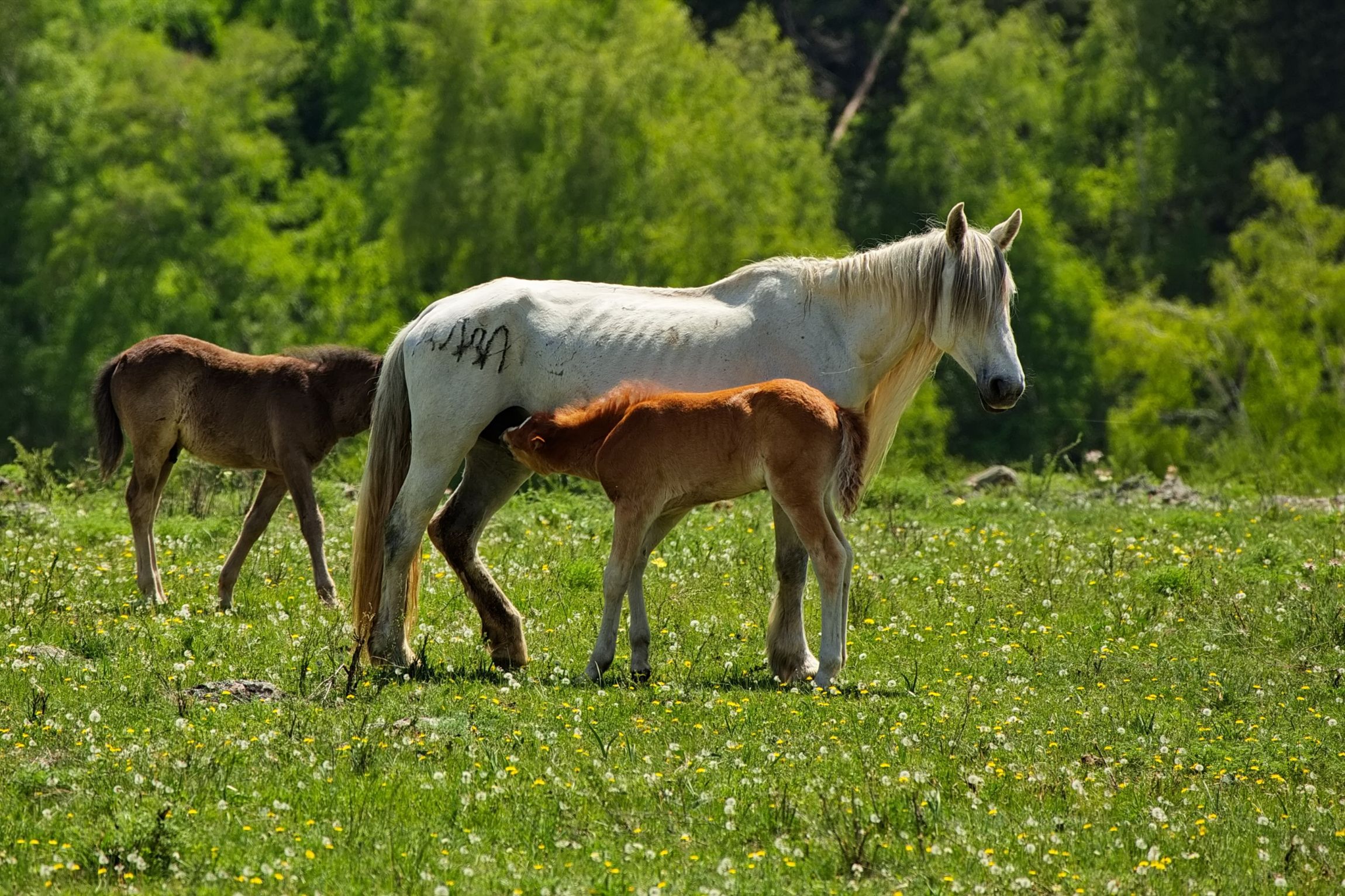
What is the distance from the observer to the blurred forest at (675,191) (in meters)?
50.2

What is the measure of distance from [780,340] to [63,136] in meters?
49.4

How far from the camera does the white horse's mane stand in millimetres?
9859

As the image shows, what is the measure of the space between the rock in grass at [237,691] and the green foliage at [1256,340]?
38.4 meters

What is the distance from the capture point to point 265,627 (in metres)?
10.7

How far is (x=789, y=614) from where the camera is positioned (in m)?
9.85

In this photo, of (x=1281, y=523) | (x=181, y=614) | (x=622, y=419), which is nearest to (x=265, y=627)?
(x=181, y=614)

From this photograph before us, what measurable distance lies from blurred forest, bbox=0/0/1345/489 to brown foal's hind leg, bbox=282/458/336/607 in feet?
112

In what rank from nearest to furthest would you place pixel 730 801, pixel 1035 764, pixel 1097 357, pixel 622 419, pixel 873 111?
pixel 730 801
pixel 1035 764
pixel 622 419
pixel 1097 357
pixel 873 111

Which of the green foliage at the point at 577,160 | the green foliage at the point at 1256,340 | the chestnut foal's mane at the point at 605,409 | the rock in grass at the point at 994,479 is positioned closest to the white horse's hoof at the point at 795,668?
the chestnut foal's mane at the point at 605,409

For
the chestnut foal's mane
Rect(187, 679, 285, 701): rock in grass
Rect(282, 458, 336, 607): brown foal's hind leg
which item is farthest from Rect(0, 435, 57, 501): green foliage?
the chestnut foal's mane

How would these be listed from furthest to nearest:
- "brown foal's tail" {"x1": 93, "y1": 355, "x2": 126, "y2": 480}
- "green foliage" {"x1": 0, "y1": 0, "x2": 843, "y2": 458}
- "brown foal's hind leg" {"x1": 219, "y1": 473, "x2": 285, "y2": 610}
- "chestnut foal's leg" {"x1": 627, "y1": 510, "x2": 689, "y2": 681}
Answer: "green foliage" {"x1": 0, "y1": 0, "x2": 843, "y2": 458}, "brown foal's tail" {"x1": 93, "y1": 355, "x2": 126, "y2": 480}, "brown foal's hind leg" {"x1": 219, "y1": 473, "x2": 285, "y2": 610}, "chestnut foal's leg" {"x1": 627, "y1": 510, "x2": 689, "y2": 681}

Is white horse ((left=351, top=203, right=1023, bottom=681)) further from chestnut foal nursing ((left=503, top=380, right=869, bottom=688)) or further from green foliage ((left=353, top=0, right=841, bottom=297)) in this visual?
green foliage ((left=353, top=0, right=841, bottom=297))

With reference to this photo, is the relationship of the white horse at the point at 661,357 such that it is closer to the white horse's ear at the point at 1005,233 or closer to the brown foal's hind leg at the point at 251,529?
the white horse's ear at the point at 1005,233

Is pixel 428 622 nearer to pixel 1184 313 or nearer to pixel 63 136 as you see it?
pixel 1184 313
